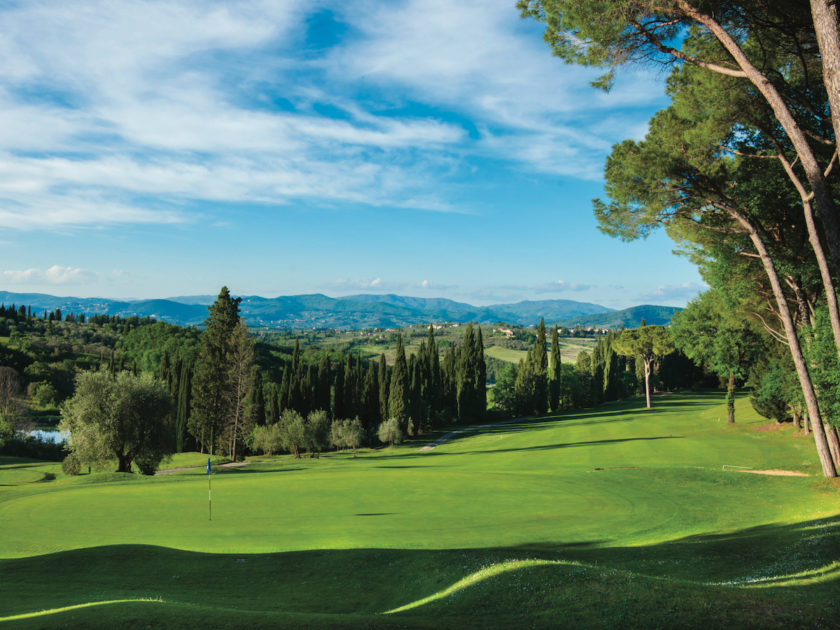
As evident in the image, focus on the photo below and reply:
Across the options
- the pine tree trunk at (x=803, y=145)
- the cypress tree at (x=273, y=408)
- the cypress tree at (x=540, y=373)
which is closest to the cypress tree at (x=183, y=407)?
the cypress tree at (x=273, y=408)

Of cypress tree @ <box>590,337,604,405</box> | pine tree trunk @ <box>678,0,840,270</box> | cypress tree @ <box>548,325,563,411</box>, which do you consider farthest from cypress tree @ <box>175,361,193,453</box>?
pine tree trunk @ <box>678,0,840,270</box>

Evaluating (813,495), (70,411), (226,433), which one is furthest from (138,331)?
(813,495)

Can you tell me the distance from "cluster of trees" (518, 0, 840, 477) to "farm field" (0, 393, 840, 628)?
17.8 ft

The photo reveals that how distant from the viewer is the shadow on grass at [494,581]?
24.0 ft

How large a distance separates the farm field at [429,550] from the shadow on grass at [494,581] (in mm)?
46

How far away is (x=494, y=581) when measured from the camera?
9375 millimetres

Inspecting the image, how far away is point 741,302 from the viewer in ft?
87.0

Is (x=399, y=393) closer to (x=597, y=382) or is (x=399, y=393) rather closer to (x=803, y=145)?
(x=597, y=382)

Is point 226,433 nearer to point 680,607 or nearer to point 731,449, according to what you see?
point 731,449

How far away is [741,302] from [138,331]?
148686 millimetres

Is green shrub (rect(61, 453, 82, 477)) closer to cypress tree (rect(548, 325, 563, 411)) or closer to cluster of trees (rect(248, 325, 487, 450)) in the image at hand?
cluster of trees (rect(248, 325, 487, 450))

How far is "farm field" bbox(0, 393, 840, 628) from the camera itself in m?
7.43

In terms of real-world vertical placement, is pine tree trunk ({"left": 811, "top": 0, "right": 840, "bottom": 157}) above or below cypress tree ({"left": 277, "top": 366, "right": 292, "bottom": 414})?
above

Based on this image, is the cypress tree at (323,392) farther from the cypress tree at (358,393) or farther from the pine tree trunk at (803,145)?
the pine tree trunk at (803,145)
